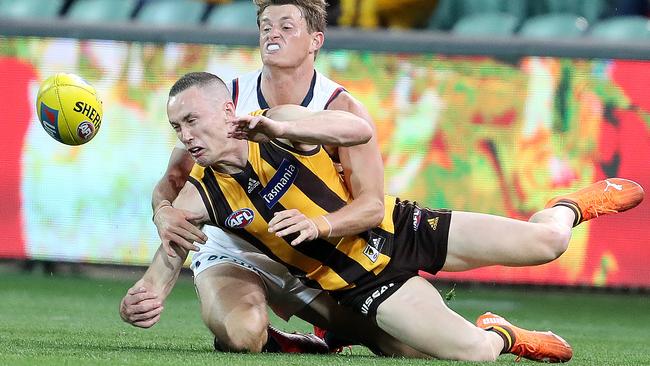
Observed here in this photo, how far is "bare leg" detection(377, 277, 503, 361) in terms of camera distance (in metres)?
5.40

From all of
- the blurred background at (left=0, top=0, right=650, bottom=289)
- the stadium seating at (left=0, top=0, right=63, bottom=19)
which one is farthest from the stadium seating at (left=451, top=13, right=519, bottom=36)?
the stadium seating at (left=0, top=0, right=63, bottom=19)

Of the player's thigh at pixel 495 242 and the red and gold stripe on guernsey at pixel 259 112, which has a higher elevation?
the red and gold stripe on guernsey at pixel 259 112

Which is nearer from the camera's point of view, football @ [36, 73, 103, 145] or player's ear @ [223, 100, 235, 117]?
player's ear @ [223, 100, 235, 117]

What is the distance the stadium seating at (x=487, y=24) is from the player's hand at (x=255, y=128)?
4.82 m

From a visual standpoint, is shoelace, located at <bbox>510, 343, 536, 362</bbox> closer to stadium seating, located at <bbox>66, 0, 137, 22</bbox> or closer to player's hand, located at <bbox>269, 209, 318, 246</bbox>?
player's hand, located at <bbox>269, 209, 318, 246</bbox>

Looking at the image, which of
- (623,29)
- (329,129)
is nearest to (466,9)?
(623,29)

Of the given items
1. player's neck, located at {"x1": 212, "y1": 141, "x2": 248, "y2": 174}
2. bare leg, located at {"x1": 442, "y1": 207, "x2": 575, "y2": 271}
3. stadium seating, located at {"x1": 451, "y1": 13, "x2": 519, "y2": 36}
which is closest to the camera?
player's neck, located at {"x1": 212, "y1": 141, "x2": 248, "y2": 174}

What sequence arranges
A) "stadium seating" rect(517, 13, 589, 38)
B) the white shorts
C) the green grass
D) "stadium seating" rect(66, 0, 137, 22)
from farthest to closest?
"stadium seating" rect(66, 0, 137, 22)
"stadium seating" rect(517, 13, 589, 38)
the white shorts
the green grass

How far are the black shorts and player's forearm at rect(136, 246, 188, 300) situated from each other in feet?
2.19

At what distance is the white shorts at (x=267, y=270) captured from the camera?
5895mm

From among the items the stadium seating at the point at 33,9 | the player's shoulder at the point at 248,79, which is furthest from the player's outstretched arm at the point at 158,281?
the stadium seating at the point at 33,9

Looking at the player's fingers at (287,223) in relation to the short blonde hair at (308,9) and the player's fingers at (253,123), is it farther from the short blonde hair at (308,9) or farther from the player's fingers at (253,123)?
the short blonde hair at (308,9)

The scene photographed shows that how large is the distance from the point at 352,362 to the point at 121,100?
174 inches

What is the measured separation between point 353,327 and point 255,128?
1.35 m
